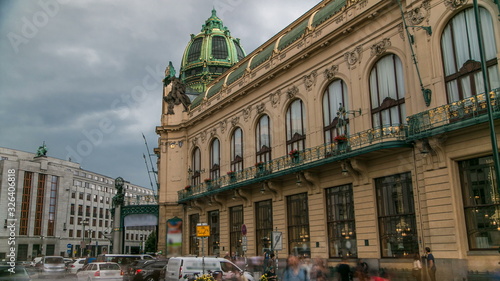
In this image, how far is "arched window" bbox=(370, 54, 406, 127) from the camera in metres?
25.2

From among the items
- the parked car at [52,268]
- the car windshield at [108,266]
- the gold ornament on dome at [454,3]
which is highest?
the gold ornament on dome at [454,3]

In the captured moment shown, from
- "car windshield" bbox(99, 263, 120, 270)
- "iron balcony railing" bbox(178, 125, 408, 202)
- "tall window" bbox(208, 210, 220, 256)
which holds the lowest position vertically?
"car windshield" bbox(99, 263, 120, 270)

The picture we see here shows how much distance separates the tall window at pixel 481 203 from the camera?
19.4 m

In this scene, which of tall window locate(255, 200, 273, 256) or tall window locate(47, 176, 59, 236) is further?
tall window locate(47, 176, 59, 236)

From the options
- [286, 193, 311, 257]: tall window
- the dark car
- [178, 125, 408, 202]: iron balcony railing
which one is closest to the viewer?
[178, 125, 408, 202]: iron balcony railing

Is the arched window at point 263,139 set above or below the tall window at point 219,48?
below

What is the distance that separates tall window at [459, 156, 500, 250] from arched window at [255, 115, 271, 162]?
56.3ft

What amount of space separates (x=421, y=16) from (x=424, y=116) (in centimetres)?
559

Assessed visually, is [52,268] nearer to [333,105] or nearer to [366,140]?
[333,105]

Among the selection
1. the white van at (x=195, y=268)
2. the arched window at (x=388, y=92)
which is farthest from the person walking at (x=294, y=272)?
the arched window at (x=388, y=92)

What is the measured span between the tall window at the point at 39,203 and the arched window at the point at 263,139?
72.4 m

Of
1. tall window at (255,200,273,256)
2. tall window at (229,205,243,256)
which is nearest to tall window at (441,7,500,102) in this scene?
tall window at (255,200,273,256)

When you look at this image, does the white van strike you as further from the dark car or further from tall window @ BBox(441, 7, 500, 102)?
tall window @ BBox(441, 7, 500, 102)

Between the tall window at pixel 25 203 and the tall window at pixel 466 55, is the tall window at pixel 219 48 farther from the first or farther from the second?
the tall window at pixel 25 203
